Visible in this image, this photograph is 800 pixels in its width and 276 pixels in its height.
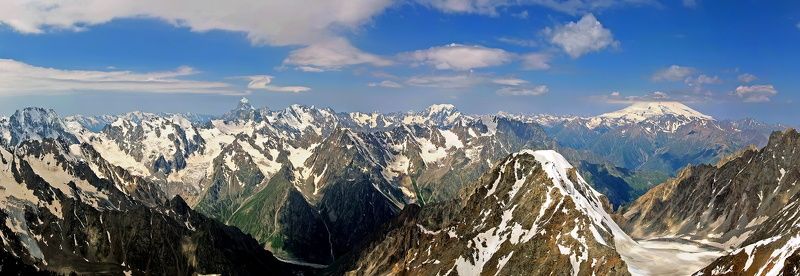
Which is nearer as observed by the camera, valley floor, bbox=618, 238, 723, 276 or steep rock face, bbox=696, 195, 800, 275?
steep rock face, bbox=696, 195, 800, 275

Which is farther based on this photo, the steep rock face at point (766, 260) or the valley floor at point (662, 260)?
the valley floor at point (662, 260)

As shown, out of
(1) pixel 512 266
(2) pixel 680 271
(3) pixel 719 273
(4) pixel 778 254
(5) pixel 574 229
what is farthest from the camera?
(1) pixel 512 266

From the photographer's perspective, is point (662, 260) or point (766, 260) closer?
point (766, 260)

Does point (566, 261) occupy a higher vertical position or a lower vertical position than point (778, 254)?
lower

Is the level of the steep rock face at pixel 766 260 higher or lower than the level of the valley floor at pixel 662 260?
higher

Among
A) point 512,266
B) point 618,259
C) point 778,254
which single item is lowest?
point 512,266

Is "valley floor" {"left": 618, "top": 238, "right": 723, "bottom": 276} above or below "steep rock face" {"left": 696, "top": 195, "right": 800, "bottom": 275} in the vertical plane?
below

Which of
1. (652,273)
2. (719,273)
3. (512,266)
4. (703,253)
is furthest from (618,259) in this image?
(703,253)

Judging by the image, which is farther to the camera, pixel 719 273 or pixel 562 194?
pixel 562 194

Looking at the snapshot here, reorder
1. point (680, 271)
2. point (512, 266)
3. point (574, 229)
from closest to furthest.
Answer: point (680, 271)
point (574, 229)
point (512, 266)

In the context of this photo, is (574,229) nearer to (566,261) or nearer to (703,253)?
(566,261)

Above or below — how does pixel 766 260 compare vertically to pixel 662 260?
above
